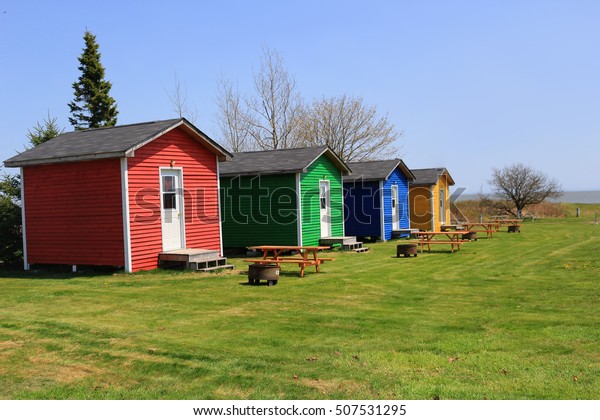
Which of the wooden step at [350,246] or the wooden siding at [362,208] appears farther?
the wooden siding at [362,208]

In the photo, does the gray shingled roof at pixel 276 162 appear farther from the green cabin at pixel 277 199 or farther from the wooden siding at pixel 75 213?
the wooden siding at pixel 75 213

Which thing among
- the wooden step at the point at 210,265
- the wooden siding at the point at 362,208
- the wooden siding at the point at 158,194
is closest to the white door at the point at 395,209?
the wooden siding at the point at 362,208

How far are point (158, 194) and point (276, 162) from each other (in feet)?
24.0

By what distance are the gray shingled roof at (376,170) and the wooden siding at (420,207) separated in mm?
2664

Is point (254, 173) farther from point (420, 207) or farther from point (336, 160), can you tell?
point (420, 207)

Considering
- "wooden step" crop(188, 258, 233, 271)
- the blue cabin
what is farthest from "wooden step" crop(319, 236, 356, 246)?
"wooden step" crop(188, 258, 233, 271)

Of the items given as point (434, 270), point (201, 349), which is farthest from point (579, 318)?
point (434, 270)

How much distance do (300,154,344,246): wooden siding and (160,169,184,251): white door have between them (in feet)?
19.8

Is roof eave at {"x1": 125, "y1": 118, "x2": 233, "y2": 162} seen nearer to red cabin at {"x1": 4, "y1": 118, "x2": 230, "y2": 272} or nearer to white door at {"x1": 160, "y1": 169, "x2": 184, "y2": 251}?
red cabin at {"x1": 4, "y1": 118, "x2": 230, "y2": 272}

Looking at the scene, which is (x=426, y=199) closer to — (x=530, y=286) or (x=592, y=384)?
(x=530, y=286)

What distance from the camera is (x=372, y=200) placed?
93.5 ft

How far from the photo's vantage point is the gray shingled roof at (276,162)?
22.2 meters

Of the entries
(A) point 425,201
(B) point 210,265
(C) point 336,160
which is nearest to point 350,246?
(C) point 336,160

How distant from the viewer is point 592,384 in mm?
5879
